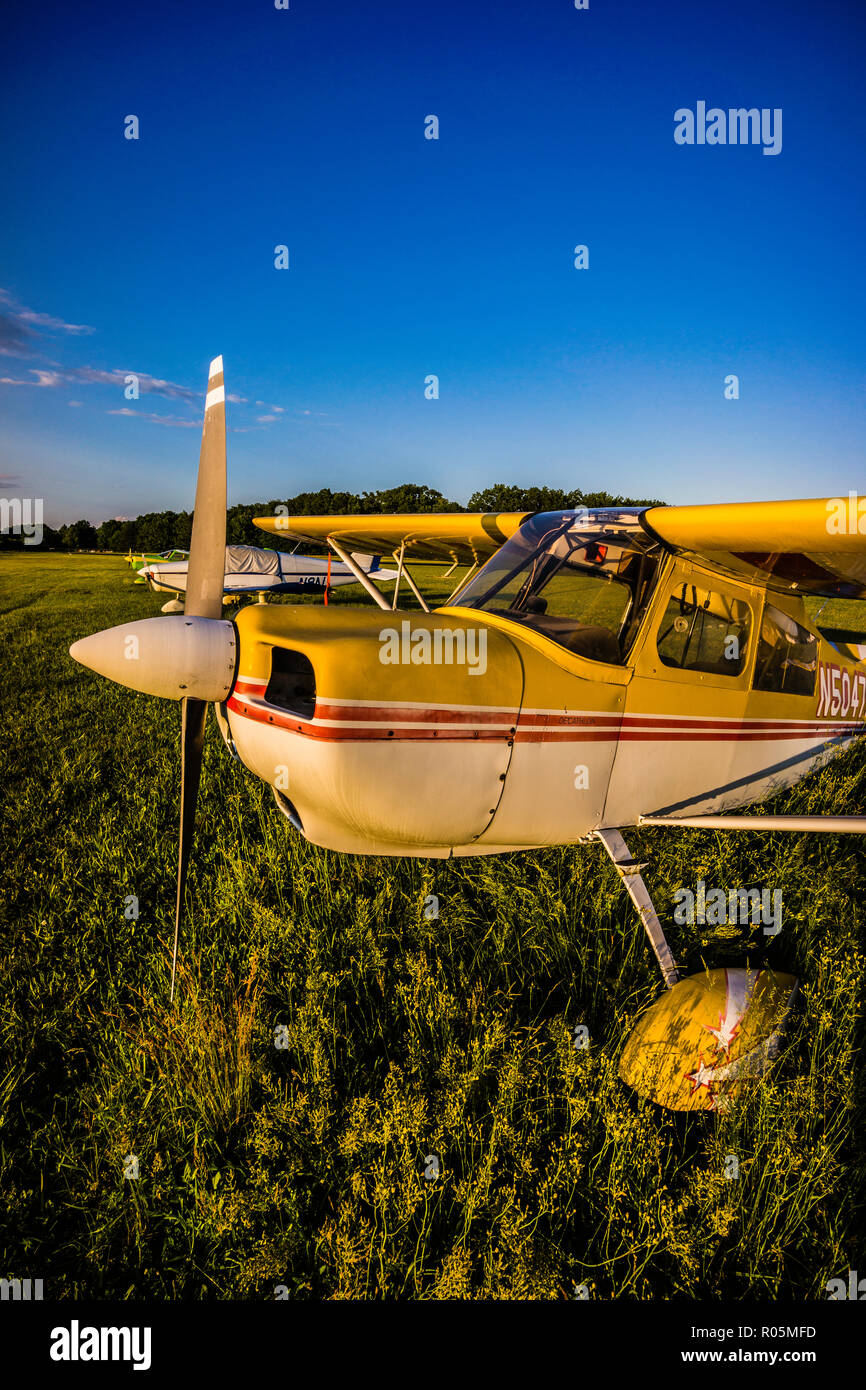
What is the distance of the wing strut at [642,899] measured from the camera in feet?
9.94

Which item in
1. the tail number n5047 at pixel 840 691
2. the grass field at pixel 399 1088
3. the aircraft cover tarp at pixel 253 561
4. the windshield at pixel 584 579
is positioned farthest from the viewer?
the aircraft cover tarp at pixel 253 561

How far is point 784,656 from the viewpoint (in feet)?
13.8

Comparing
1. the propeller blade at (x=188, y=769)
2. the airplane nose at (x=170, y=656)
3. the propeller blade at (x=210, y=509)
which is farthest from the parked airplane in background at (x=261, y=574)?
the airplane nose at (x=170, y=656)

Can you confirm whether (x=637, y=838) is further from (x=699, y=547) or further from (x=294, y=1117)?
(x=294, y=1117)

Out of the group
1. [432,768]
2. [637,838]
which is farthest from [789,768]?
[432,768]

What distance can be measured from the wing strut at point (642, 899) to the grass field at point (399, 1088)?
0.61 feet

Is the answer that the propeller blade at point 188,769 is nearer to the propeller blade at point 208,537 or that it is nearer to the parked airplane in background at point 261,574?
the propeller blade at point 208,537

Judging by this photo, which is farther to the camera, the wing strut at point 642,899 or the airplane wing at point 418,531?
the airplane wing at point 418,531

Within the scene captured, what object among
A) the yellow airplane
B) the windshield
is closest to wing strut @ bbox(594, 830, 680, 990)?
the yellow airplane

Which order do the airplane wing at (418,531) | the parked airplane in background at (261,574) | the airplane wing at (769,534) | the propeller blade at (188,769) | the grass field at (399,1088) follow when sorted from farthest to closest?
1. the parked airplane in background at (261,574)
2. the airplane wing at (418,531)
3. the airplane wing at (769,534)
4. the propeller blade at (188,769)
5. the grass field at (399,1088)

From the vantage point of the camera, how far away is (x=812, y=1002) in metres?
2.80

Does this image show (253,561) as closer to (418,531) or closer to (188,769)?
(418,531)
